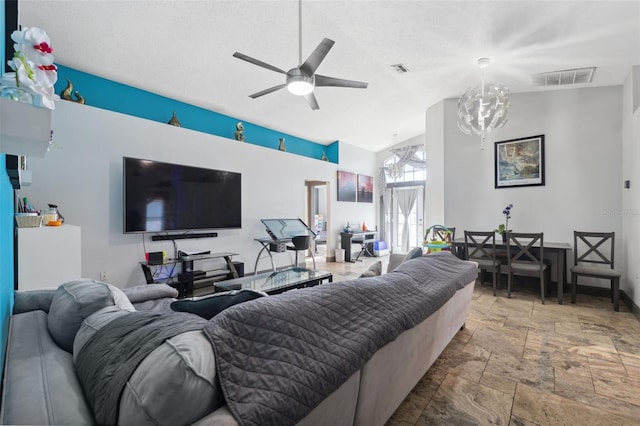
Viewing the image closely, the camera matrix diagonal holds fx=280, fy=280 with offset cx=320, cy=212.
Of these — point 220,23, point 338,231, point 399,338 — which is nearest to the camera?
point 399,338

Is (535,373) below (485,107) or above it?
below

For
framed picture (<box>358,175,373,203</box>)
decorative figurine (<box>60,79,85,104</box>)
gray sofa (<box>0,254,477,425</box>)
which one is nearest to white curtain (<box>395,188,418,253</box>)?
framed picture (<box>358,175,373,203</box>)

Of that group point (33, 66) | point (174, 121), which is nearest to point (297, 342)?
point (33, 66)

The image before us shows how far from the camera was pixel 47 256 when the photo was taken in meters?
2.30

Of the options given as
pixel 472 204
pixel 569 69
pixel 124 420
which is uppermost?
pixel 569 69

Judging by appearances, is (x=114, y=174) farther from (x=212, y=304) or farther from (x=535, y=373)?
(x=535, y=373)

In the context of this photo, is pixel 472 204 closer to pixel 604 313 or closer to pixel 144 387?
pixel 604 313

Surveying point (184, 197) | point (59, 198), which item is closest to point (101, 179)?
point (59, 198)

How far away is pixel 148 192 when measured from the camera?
3811 mm

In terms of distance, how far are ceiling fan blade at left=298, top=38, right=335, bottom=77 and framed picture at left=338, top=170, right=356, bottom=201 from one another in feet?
15.2

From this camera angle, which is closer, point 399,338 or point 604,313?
point 399,338

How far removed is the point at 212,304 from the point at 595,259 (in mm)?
5289

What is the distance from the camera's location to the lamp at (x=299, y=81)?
98.6 inches

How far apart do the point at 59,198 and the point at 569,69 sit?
6.42m
